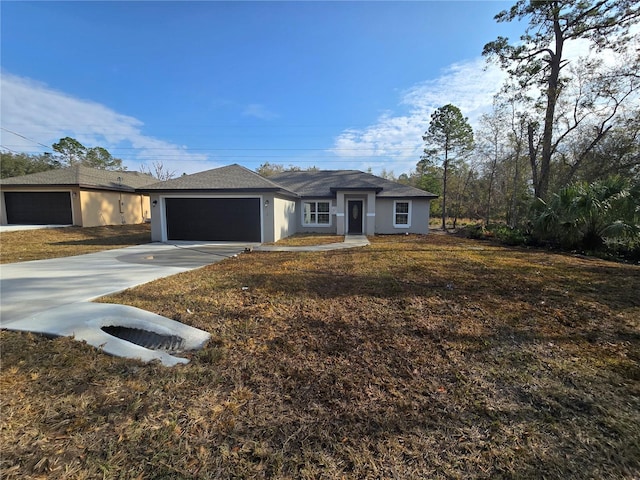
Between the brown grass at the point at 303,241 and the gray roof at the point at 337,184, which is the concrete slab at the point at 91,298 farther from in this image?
the gray roof at the point at 337,184

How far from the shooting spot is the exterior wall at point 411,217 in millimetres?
16375

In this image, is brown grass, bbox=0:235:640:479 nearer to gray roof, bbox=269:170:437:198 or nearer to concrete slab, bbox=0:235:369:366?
concrete slab, bbox=0:235:369:366

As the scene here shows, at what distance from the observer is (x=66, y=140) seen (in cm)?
3491

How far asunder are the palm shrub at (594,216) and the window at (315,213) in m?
10.1

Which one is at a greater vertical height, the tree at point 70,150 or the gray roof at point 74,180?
the tree at point 70,150

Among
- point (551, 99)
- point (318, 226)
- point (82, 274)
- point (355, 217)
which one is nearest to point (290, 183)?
point (318, 226)

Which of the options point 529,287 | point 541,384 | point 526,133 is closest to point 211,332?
point 541,384

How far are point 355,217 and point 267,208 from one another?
6.51m

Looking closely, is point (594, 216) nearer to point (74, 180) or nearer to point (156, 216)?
point (156, 216)

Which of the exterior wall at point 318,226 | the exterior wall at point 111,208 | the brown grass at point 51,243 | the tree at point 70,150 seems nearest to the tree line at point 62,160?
the tree at point 70,150

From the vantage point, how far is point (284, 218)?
13.9 m

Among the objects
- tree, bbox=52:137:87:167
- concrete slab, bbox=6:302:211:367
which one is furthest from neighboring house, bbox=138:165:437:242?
tree, bbox=52:137:87:167

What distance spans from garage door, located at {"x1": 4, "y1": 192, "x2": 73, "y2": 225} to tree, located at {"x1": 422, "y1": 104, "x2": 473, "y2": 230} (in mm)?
24358

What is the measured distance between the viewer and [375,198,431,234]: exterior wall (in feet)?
53.7
